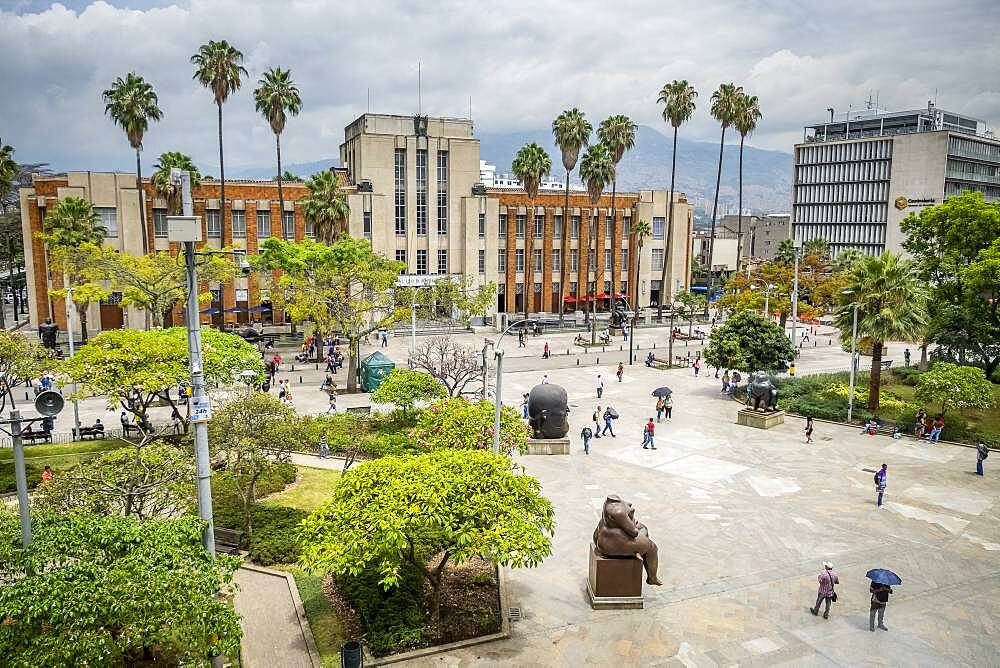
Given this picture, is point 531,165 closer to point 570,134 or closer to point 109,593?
point 570,134

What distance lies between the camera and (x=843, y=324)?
38219mm

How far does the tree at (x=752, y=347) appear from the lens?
138ft

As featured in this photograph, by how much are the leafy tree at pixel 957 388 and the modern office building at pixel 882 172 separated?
2916 inches

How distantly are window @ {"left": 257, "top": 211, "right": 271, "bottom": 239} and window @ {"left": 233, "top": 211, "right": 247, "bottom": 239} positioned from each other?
1251 millimetres

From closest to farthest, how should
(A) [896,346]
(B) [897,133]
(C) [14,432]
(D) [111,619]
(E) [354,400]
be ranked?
(D) [111,619] < (C) [14,432] < (E) [354,400] < (A) [896,346] < (B) [897,133]

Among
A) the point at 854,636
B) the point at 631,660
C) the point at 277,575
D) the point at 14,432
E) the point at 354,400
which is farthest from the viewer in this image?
the point at 354,400

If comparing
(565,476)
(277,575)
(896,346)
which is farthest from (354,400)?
(896,346)

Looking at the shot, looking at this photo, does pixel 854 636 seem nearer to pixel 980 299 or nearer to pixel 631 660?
pixel 631 660

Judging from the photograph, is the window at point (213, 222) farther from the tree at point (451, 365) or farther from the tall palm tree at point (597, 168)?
the tree at point (451, 365)

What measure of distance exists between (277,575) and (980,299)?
40.5 metres

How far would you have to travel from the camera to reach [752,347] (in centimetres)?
4206

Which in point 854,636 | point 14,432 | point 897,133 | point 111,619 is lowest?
point 854,636

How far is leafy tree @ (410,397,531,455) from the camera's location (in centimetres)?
2261

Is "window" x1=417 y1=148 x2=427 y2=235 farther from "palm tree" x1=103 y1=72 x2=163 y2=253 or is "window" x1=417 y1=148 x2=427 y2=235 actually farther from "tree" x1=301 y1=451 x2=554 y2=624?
"tree" x1=301 y1=451 x2=554 y2=624
